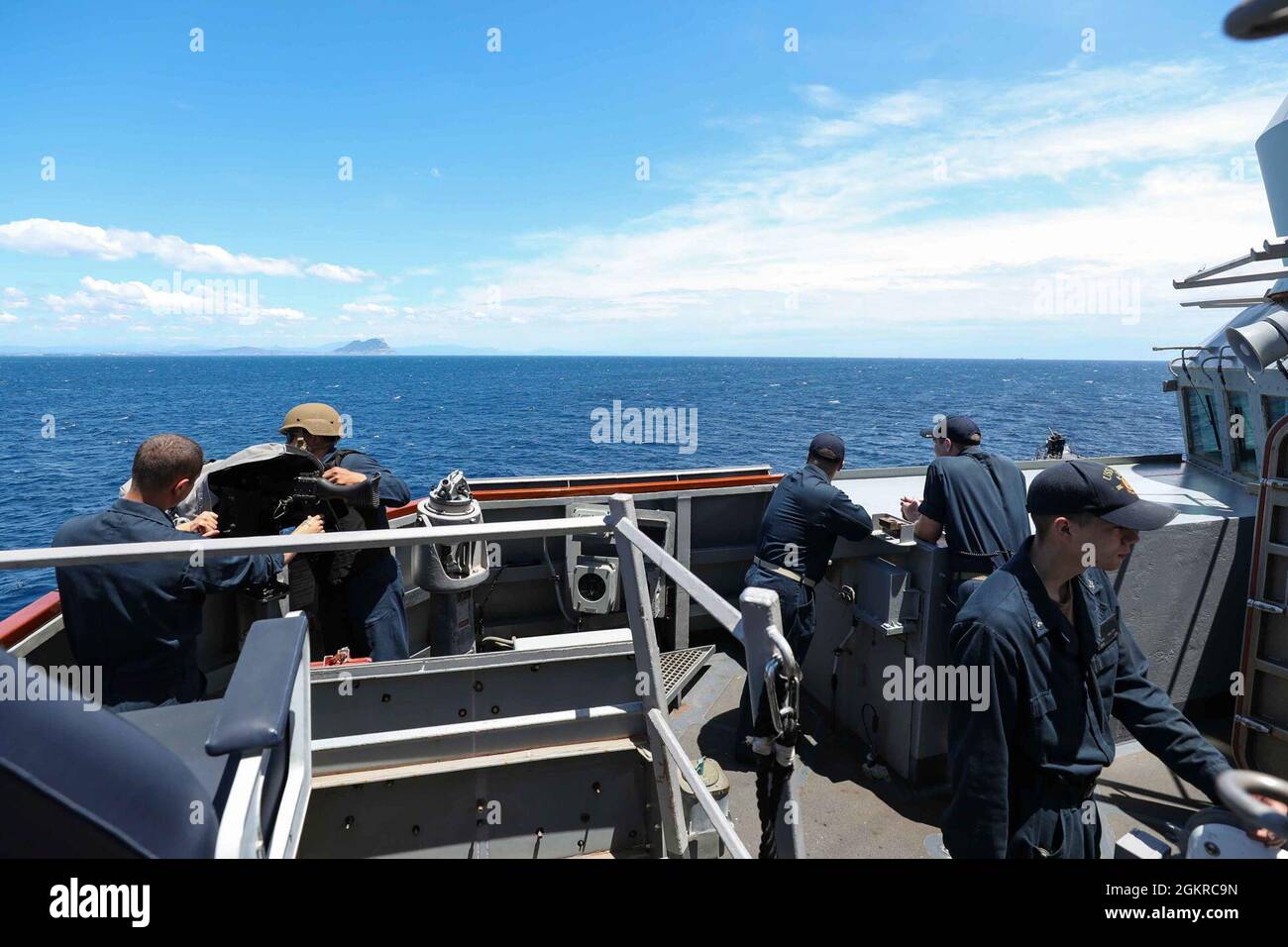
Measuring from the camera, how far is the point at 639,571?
2.72 meters

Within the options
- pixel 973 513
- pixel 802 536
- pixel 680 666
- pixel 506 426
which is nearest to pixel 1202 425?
pixel 973 513

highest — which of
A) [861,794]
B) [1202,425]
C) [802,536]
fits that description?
[1202,425]

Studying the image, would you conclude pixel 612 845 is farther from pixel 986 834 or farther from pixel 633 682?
pixel 986 834

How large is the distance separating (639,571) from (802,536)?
2.27 m

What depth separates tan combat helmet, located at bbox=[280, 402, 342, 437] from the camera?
12.9ft

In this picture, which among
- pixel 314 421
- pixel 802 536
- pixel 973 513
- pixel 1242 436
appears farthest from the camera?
pixel 1242 436

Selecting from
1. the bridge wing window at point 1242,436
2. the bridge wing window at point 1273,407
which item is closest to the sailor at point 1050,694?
the bridge wing window at point 1273,407

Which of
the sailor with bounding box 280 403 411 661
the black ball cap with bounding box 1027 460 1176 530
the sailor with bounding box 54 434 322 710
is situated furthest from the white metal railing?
the sailor with bounding box 280 403 411 661

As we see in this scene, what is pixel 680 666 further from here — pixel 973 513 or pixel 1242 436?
pixel 1242 436

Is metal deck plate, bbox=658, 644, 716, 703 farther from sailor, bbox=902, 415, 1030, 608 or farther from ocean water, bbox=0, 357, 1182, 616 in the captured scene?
ocean water, bbox=0, 357, 1182, 616

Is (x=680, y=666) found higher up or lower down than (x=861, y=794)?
higher up

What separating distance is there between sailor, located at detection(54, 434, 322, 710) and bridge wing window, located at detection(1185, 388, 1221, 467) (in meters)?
8.75
